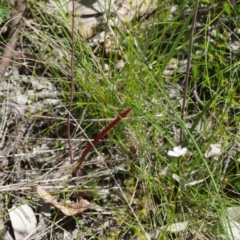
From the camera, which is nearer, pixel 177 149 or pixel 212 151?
pixel 177 149

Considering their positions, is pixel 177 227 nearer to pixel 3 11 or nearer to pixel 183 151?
pixel 183 151

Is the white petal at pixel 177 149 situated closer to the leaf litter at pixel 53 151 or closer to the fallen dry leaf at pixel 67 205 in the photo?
the leaf litter at pixel 53 151

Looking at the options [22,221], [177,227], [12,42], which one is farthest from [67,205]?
[12,42]

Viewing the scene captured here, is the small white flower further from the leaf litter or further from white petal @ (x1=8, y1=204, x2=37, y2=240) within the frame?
white petal @ (x1=8, y1=204, x2=37, y2=240)

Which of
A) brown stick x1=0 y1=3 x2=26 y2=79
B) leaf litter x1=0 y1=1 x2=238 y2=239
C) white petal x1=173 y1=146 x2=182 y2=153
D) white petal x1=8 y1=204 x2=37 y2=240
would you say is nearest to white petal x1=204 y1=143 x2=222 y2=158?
leaf litter x1=0 y1=1 x2=238 y2=239

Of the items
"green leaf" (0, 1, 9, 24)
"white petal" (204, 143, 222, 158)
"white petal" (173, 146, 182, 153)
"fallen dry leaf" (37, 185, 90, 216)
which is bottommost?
"fallen dry leaf" (37, 185, 90, 216)

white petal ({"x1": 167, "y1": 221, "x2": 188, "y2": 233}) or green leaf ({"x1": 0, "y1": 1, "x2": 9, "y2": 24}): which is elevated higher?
green leaf ({"x1": 0, "y1": 1, "x2": 9, "y2": 24})

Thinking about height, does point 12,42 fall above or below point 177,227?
above

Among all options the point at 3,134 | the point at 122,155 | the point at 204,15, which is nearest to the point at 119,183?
the point at 122,155
